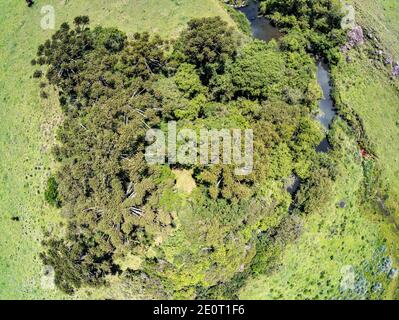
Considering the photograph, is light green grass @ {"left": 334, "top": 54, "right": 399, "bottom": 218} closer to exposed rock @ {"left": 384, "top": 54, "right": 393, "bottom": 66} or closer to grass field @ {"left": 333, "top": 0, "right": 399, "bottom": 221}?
grass field @ {"left": 333, "top": 0, "right": 399, "bottom": 221}

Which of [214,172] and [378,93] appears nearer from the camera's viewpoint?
[214,172]

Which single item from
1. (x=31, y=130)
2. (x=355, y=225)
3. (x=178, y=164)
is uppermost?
(x=178, y=164)

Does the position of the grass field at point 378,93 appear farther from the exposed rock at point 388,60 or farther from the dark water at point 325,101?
the dark water at point 325,101

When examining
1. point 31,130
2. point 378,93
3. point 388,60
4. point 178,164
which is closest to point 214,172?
point 178,164

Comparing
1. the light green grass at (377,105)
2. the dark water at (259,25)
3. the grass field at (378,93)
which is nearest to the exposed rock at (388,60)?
the grass field at (378,93)

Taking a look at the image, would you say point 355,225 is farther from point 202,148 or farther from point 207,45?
point 207,45

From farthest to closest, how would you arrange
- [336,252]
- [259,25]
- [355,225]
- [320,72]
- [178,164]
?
[259,25], [320,72], [355,225], [336,252], [178,164]
